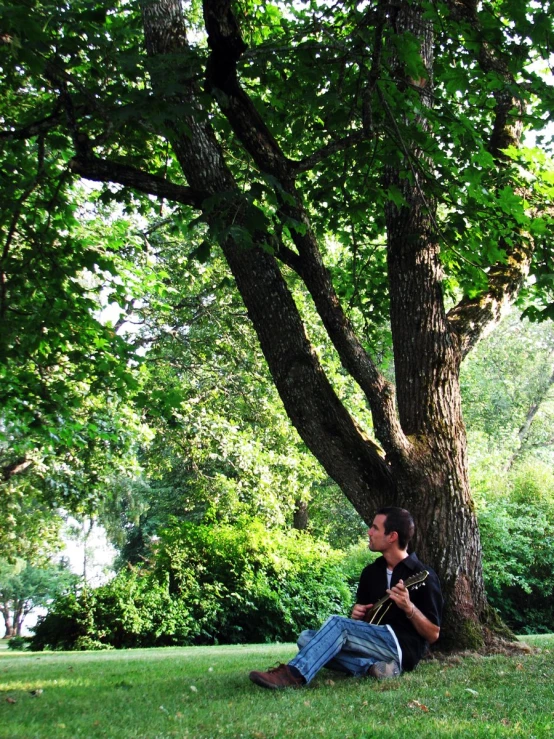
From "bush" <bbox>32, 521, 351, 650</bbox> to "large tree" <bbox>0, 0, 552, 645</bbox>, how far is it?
8871 millimetres

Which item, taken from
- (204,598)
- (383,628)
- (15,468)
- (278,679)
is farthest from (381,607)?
(15,468)

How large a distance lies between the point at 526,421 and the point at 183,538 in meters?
27.4

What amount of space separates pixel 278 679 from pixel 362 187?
4629 millimetres

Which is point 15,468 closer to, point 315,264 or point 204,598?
point 204,598

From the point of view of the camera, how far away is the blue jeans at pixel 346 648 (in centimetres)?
480

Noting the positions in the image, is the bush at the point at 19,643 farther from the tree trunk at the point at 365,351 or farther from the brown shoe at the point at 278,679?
the brown shoe at the point at 278,679

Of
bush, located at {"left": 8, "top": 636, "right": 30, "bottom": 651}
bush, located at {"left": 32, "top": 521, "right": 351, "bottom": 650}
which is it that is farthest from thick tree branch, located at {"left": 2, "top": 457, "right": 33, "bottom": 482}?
bush, located at {"left": 8, "top": 636, "right": 30, "bottom": 651}

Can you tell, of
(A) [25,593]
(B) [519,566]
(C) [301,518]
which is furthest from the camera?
(A) [25,593]

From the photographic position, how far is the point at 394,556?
5344 millimetres

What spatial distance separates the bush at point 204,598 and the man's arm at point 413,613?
10326 millimetres

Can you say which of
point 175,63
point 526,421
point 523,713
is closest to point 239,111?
point 175,63

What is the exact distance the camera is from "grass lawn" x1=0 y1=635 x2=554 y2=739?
3.50m

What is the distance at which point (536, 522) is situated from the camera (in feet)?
61.3

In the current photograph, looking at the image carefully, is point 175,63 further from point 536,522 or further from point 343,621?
point 536,522
